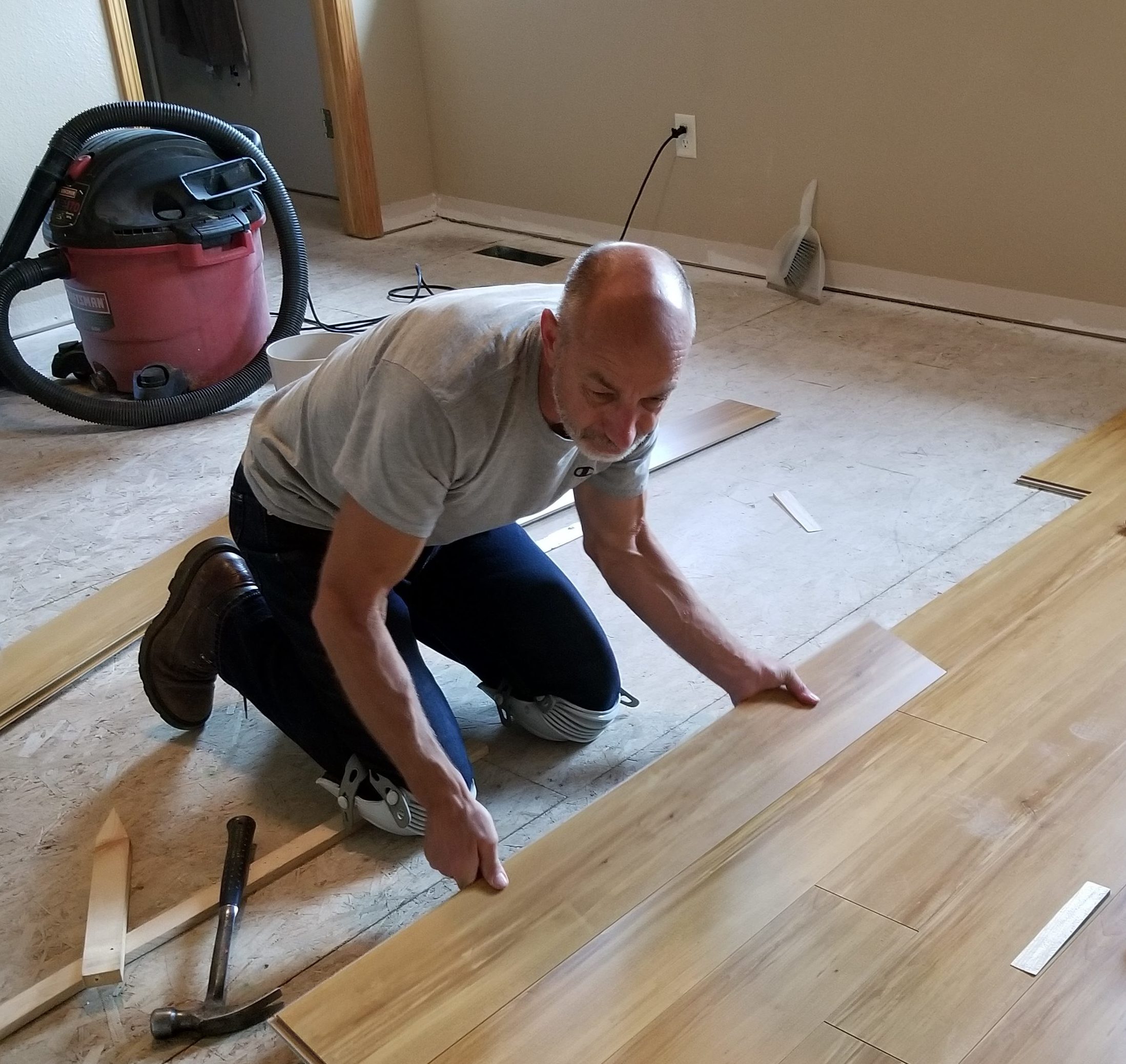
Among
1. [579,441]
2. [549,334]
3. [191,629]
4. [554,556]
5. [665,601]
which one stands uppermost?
[549,334]

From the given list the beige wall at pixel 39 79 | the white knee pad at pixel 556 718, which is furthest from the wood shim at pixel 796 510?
the beige wall at pixel 39 79

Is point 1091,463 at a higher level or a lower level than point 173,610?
lower

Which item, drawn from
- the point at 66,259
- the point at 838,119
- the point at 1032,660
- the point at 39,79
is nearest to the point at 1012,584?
the point at 1032,660

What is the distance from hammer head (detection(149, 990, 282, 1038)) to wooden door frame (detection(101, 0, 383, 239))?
438 cm

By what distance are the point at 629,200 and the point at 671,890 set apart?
12.5ft

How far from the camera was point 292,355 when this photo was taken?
9.93 feet

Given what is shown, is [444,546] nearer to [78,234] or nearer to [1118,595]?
[1118,595]

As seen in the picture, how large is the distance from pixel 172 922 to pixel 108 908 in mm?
99

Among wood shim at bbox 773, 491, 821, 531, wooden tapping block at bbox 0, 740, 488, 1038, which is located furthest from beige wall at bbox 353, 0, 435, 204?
wooden tapping block at bbox 0, 740, 488, 1038

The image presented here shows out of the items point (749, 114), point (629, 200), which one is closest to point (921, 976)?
point (749, 114)

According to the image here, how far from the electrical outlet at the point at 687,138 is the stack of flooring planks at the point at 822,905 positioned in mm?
3039

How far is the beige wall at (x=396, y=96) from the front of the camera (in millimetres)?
5203

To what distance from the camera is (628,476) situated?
1704mm

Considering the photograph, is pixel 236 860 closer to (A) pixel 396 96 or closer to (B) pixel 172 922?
(B) pixel 172 922
